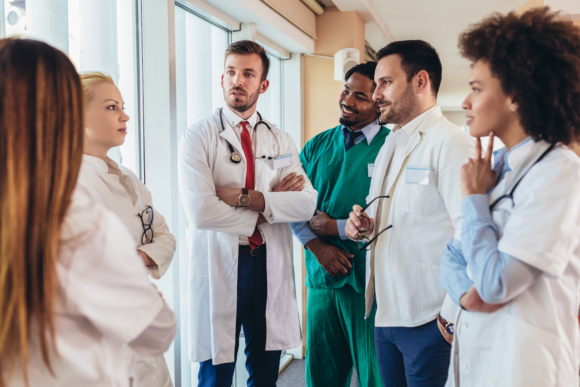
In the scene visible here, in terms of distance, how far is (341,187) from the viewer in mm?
2445

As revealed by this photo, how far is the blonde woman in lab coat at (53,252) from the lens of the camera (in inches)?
27.7

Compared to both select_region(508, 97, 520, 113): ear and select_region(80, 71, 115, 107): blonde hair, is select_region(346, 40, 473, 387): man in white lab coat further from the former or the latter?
select_region(80, 71, 115, 107): blonde hair

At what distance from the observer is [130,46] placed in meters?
2.13

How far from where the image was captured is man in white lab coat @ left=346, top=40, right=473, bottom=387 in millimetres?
1691

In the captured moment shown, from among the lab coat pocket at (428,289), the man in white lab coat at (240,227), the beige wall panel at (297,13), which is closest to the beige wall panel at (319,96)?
the beige wall panel at (297,13)

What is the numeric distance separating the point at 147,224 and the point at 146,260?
150 millimetres

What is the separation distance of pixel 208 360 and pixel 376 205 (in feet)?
3.72

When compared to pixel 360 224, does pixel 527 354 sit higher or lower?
lower

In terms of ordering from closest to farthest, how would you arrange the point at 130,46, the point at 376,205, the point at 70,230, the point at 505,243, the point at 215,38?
the point at 70,230 < the point at 505,243 < the point at 376,205 < the point at 130,46 < the point at 215,38

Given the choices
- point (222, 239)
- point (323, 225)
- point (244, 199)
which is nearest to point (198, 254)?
point (222, 239)

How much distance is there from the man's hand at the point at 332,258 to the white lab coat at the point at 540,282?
1.15 meters

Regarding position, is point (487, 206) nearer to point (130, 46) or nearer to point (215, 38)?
point (130, 46)

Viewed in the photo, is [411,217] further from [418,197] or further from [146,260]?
[146,260]

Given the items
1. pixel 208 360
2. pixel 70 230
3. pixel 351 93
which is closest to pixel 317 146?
pixel 351 93
